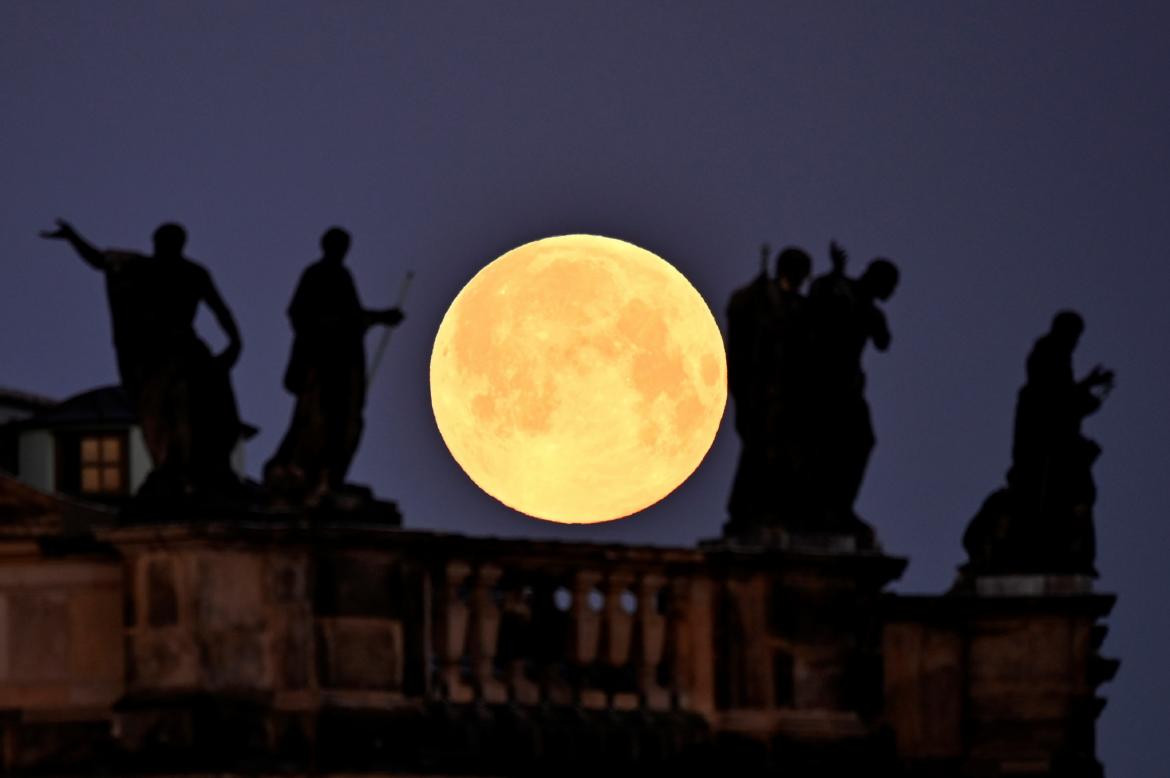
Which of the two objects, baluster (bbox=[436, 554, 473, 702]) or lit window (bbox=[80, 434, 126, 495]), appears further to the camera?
lit window (bbox=[80, 434, 126, 495])

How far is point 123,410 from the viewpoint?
55.1 meters

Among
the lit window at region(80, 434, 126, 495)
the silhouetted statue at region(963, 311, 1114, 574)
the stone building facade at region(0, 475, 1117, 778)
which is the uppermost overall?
the lit window at region(80, 434, 126, 495)

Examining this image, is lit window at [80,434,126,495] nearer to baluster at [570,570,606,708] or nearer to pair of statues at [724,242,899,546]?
pair of statues at [724,242,899,546]

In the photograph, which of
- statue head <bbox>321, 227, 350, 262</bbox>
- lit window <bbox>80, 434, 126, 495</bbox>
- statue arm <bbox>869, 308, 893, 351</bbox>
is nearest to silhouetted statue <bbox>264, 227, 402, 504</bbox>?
statue head <bbox>321, 227, 350, 262</bbox>

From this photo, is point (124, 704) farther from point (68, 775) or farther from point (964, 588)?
point (964, 588)

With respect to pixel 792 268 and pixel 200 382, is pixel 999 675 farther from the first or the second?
pixel 200 382

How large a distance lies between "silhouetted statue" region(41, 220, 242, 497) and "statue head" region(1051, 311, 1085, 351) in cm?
697

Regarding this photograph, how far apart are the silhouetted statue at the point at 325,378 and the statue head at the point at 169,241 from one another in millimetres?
887

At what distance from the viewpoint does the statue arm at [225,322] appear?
139 feet

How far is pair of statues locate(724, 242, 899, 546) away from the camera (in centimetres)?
4528

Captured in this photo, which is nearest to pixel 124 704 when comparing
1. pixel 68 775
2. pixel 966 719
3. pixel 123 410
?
pixel 68 775

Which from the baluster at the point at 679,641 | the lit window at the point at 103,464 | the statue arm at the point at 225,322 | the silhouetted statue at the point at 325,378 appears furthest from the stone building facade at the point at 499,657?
the lit window at the point at 103,464

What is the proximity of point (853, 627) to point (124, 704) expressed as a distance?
6.17 m

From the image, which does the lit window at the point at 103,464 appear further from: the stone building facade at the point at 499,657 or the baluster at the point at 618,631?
the baluster at the point at 618,631
